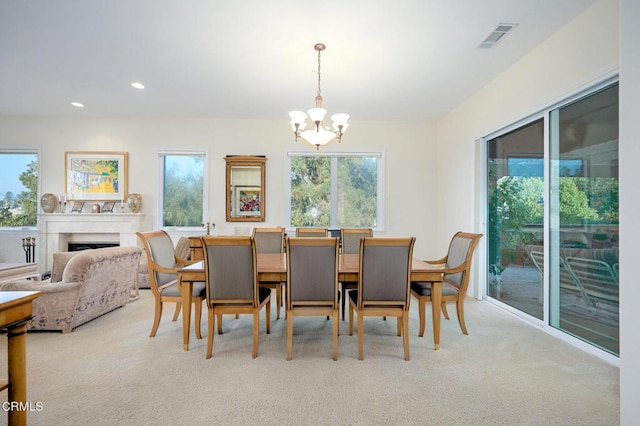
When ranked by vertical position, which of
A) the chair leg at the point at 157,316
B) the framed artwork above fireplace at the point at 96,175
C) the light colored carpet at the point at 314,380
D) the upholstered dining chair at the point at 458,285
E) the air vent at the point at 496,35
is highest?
the air vent at the point at 496,35

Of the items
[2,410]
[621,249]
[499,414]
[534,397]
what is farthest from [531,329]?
[2,410]

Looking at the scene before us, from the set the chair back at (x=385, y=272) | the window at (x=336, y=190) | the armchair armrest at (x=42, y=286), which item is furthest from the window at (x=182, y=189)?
the chair back at (x=385, y=272)

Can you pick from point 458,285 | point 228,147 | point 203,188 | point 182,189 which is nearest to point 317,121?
point 458,285

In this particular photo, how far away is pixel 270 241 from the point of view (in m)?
3.72

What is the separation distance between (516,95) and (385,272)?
8.66 ft

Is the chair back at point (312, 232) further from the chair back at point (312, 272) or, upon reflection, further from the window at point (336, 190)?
the chair back at point (312, 272)

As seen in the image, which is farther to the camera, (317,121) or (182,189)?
(182,189)

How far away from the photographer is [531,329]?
300 centimetres

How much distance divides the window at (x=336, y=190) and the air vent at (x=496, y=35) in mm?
2531

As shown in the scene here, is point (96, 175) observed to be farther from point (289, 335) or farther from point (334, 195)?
point (289, 335)

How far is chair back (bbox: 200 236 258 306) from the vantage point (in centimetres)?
228

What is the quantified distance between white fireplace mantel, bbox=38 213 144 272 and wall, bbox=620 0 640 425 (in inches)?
227

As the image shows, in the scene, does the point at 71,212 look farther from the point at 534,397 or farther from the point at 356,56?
the point at 534,397

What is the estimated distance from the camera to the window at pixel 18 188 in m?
5.17
